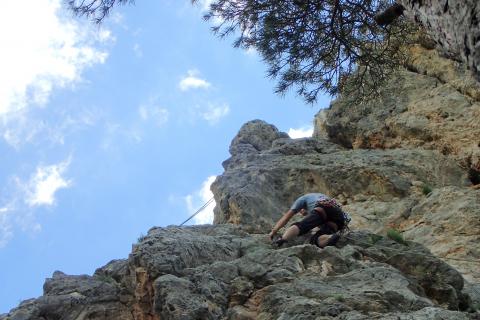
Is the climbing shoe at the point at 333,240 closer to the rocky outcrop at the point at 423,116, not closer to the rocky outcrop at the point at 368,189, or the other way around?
the rocky outcrop at the point at 368,189

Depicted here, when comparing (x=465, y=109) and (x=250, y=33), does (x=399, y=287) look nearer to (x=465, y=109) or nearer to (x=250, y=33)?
(x=250, y=33)

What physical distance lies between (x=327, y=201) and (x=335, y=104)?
25.0 ft

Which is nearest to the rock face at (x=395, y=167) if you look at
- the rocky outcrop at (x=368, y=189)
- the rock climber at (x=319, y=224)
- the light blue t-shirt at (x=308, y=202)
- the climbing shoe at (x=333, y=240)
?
the rocky outcrop at (x=368, y=189)

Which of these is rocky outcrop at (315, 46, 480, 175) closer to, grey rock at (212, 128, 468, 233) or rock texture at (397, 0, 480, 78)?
grey rock at (212, 128, 468, 233)

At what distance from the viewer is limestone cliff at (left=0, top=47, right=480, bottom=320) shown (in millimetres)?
7480

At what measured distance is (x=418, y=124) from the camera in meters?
15.7

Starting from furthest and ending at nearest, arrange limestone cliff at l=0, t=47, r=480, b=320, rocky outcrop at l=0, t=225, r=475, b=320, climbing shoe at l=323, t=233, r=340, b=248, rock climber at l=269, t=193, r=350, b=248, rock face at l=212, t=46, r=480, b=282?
1. rock face at l=212, t=46, r=480, b=282
2. rock climber at l=269, t=193, r=350, b=248
3. climbing shoe at l=323, t=233, r=340, b=248
4. limestone cliff at l=0, t=47, r=480, b=320
5. rocky outcrop at l=0, t=225, r=475, b=320

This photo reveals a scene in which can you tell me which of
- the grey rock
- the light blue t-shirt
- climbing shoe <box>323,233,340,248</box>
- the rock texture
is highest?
the grey rock

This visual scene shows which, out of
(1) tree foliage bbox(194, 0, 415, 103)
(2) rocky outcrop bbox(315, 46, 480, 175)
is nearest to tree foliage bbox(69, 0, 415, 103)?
(1) tree foliage bbox(194, 0, 415, 103)

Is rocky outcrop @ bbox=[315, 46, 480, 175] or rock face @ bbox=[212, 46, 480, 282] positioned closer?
rock face @ bbox=[212, 46, 480, 282]

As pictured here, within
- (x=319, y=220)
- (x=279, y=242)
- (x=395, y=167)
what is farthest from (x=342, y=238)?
(x=395, y=167)

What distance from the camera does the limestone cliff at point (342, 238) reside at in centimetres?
748

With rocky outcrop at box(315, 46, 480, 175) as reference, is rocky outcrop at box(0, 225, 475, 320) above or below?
below

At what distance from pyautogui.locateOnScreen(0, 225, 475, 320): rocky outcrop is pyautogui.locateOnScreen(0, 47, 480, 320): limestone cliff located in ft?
0.06
